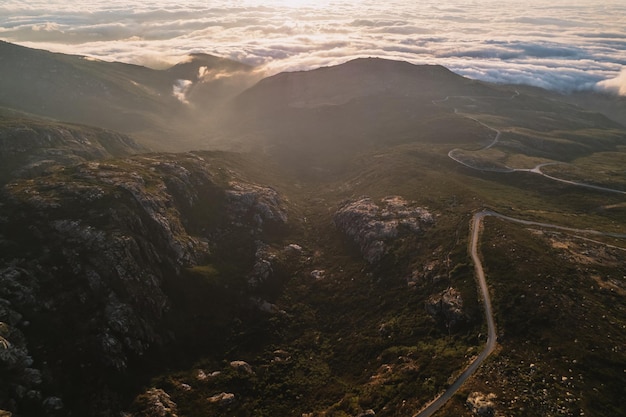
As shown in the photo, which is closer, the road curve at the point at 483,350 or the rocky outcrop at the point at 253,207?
the road curve at the point at 483,350

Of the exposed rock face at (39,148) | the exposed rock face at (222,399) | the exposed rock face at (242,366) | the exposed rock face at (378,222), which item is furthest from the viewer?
the exposed rock face at (39,148)

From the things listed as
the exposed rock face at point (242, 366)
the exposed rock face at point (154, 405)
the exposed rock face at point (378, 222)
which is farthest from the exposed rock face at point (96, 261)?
the exposed rock face at point (378, 222)

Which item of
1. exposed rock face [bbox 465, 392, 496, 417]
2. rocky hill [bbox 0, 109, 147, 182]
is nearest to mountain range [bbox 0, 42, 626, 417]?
exposed rock face [bbox 465, 392, 496, 417]

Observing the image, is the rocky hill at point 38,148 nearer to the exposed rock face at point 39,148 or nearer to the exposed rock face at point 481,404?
the exposed rock face at point 39,148

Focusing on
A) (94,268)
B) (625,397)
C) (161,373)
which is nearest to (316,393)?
(161,373)

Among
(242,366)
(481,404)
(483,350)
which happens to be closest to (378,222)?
(483,350)
